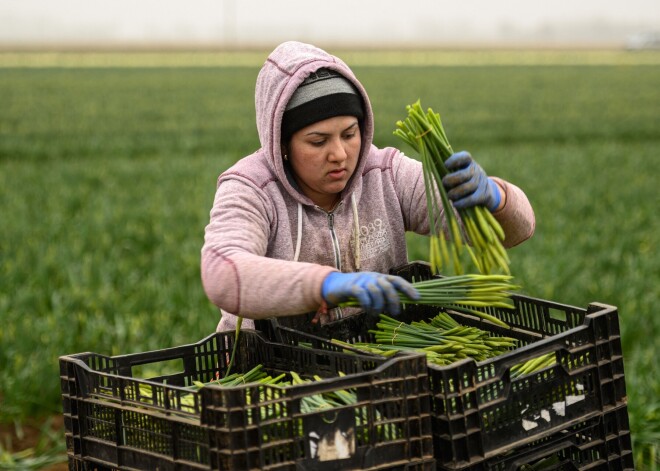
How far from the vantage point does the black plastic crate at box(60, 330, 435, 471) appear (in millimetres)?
1793

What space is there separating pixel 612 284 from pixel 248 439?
183 inches

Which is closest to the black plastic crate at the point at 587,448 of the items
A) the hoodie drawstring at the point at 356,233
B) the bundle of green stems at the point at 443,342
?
the bundle of green stems at the point at 443,342

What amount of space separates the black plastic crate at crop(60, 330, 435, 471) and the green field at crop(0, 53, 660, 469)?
6.51ft

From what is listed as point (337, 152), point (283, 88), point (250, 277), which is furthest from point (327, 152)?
point (250, 277)

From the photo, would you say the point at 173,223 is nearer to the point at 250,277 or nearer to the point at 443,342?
the point at 443,342

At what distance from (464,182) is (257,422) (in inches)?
31.6

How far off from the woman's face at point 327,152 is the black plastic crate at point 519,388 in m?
0.37

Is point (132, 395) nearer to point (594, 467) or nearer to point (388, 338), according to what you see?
point (388, 338)

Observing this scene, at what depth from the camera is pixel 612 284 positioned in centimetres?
606

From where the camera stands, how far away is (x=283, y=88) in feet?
8.31

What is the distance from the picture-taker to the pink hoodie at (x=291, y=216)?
2.18 meters

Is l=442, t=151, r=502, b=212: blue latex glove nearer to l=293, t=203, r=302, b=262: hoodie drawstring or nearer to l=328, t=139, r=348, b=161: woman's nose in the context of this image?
l=328, t=139, r=348, b=161: woman's nose

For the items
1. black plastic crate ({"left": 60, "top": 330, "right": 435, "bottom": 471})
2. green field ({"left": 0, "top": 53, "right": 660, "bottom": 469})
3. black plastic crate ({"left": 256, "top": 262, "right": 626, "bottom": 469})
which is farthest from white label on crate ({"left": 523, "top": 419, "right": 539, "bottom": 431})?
green field ({"left": 0, "top": 53, "right": 660, "bottom": 469})

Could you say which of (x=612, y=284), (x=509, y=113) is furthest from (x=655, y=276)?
(x=509, y=113)
